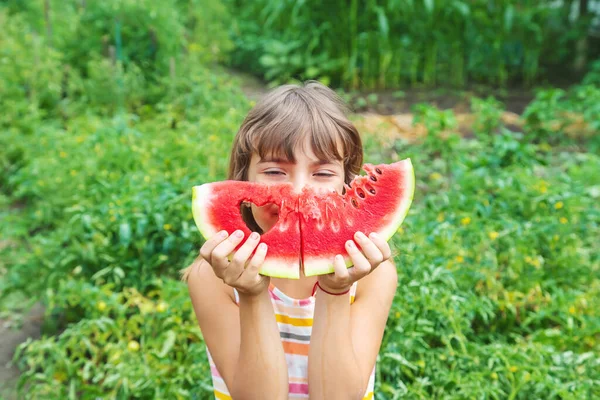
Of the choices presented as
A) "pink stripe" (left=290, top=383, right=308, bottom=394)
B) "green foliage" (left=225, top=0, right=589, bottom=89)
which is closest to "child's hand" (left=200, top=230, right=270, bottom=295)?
"pink stripe" (left=290, top=383, right=308, bottom=394)

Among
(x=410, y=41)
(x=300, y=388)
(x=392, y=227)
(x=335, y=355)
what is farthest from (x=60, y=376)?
(x=410, y=41)

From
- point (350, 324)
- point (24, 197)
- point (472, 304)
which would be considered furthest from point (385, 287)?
point (24, 197)

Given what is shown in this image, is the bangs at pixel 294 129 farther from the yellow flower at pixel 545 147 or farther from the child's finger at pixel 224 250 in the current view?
the yellow flower at pixel 545 147

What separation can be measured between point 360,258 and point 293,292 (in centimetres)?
49

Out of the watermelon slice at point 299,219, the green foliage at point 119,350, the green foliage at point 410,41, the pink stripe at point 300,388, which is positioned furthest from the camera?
the green foliage at point 410,41

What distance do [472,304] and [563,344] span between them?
484mm

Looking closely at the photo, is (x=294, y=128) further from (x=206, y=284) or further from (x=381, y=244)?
(x=206, y=284)

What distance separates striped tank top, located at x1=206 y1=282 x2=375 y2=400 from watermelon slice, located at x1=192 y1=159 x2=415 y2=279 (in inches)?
10.5

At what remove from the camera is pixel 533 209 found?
3996 mm

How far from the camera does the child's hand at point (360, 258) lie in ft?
5.64

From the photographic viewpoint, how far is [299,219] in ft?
6.20

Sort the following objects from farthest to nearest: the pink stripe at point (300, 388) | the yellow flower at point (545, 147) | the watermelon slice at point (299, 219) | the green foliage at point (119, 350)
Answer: the yellow flower at point (545, 147)
the green foliage at point (119, 350)
the pink stripe at point (300, 388)
the watermelon slice at point (299, 219)

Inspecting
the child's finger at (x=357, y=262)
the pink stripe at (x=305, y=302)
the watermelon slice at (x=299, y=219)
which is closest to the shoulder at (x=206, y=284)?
the pink stripe at (x=305, y=302)

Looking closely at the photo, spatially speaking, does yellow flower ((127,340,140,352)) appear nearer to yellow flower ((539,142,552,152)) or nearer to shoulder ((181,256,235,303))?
shoulder ((181,256,235,303))
